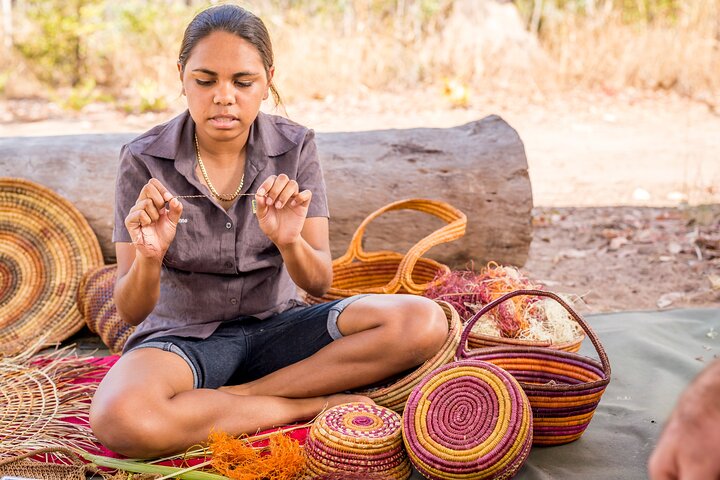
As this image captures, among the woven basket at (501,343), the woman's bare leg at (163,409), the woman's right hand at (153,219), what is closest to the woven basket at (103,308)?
the woman's bare leg at (163,409)

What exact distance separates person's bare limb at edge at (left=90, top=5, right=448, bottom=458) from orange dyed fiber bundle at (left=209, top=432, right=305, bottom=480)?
0.48ft

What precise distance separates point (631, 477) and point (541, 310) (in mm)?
731

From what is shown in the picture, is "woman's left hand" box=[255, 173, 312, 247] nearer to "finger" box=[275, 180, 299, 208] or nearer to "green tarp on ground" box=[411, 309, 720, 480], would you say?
"finger" box=[275, 180, 299, 208]

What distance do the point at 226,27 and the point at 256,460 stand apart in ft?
4.15

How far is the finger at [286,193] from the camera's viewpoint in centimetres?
229

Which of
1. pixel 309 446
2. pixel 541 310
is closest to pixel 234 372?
pixel 309 446

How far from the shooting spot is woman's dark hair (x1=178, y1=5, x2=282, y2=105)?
2.50 metres

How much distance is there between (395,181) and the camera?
155 inches

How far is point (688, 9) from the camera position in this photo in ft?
29.3

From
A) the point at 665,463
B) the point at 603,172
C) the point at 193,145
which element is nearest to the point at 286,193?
the point at 193,145

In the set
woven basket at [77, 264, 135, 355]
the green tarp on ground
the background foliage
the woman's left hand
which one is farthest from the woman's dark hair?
the background foliage

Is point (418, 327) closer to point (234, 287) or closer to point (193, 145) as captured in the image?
point (234, 287)

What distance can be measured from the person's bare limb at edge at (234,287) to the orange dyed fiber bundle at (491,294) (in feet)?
1.09

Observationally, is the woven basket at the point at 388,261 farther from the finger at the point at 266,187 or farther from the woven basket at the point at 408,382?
the finger at the point at 266,187
